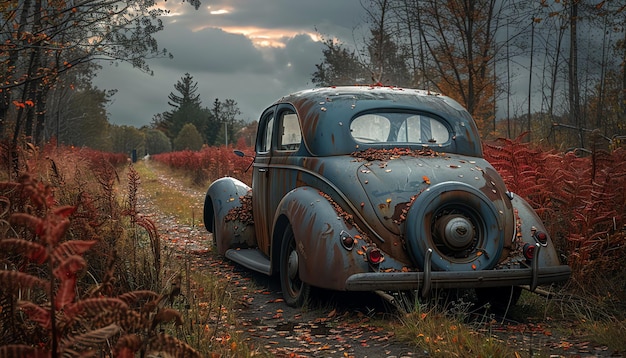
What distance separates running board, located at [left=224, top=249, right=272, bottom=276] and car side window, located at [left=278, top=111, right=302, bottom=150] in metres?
1.21

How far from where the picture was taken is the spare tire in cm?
491

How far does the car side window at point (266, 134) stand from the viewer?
730 cm

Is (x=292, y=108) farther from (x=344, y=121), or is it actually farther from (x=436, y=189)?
(x=436, y=189)

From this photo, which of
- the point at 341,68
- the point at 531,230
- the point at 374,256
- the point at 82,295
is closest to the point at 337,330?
the point at 374,256

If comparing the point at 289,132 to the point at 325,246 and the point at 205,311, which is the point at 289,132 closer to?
the point at 325,246

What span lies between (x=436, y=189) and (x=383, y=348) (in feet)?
4.32

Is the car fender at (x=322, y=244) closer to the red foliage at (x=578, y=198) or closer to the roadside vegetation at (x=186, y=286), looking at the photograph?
the roadside vegetation at (x=186, y=286)

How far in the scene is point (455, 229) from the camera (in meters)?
4.93

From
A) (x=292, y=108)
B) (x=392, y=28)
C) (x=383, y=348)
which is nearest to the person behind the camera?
(x=383, y=348)

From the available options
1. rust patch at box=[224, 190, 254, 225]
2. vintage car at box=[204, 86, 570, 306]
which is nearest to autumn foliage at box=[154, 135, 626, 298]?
vintage car at box=[204, 86, 570, 306]

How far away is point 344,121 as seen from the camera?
19.6ft

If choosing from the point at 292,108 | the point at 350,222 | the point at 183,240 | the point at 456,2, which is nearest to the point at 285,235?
the point at 350,222

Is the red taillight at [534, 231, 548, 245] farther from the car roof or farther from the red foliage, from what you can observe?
the car roof

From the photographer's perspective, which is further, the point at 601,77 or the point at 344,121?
the point at 601,77
